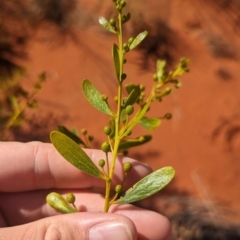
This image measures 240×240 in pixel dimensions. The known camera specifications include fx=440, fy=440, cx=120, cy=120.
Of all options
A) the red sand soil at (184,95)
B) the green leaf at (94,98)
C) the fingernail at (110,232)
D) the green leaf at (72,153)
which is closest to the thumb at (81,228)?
the fingernail at (110,232)

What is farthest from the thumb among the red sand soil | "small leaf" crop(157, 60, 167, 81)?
the red sand soil

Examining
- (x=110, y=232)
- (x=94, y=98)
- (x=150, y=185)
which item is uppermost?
(x=94, y=98)

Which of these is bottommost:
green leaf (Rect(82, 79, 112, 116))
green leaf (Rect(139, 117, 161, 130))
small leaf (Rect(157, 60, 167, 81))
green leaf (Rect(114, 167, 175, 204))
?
green leaf (Rect(114, 167, 175, 204))

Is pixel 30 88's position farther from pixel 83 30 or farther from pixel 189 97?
pixel 189 97

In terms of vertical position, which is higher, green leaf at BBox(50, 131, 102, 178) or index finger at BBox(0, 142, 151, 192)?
green leaf at BBox(50, 131, 102, 178)

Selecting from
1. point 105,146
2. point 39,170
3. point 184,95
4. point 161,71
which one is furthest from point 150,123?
point 184,95

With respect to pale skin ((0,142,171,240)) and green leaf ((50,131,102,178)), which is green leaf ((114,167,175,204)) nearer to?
green leaf ((50,131,102,178))

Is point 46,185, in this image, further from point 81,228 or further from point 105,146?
point 105,146
